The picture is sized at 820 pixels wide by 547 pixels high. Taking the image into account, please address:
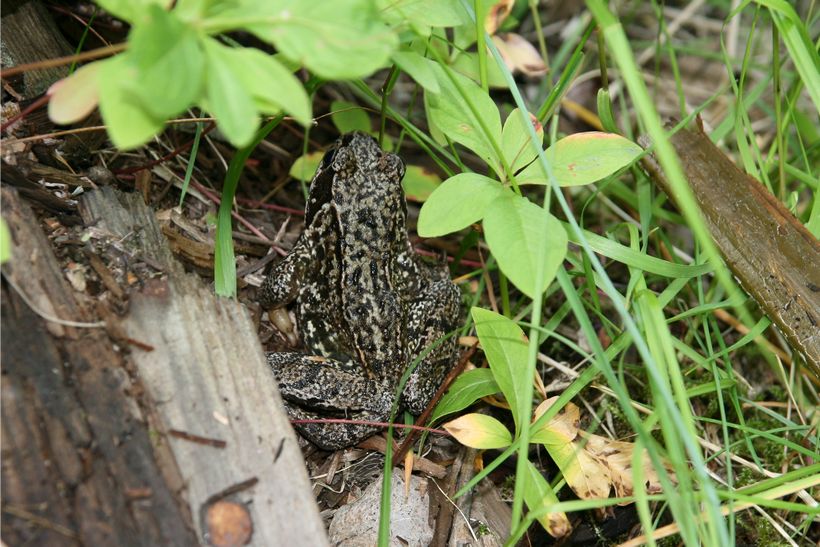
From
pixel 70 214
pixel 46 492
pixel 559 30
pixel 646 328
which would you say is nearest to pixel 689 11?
pixel 559 30

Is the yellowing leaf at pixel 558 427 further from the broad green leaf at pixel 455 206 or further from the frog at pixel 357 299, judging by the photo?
the broad green leaf at pixel 455 206

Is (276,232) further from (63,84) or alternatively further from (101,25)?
(63,84)

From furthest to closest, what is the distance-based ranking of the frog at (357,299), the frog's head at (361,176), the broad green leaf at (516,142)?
the frog's head at (361,176), the frog at (357,299), the broad green leaf at (516,142)

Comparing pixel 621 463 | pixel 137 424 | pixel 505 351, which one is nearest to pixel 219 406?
pixel 137 424

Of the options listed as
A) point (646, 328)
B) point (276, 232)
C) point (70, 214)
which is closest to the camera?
point (646, 328)

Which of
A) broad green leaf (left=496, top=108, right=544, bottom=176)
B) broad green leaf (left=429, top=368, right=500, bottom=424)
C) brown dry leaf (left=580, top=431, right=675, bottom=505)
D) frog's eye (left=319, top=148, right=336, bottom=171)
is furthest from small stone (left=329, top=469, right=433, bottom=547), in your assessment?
frog's eye (left=319, top=148, right=336, bottom=171)

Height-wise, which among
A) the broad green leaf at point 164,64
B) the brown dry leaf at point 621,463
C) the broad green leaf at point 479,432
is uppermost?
the broad green leaf at point 164,64

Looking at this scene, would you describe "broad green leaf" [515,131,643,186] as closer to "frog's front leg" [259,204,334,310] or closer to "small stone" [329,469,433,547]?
"frog's front leg" [259,204,334,310]

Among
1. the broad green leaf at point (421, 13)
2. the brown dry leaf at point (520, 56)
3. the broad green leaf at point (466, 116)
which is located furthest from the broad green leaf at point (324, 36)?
the brown dry leaf at point (520, 56)
